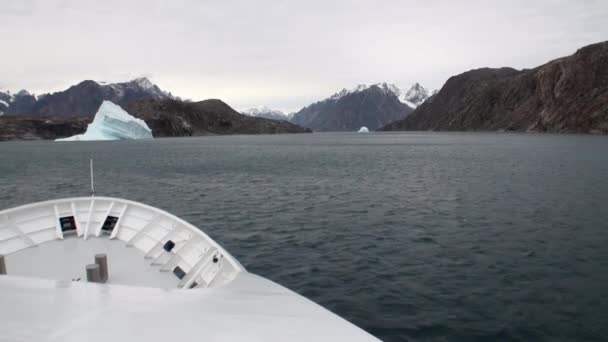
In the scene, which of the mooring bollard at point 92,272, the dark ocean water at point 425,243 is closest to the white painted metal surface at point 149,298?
the mooring bollard at point 92,272

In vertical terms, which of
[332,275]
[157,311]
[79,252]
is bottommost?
[332,275]

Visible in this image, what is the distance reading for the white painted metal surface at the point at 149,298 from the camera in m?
6.57

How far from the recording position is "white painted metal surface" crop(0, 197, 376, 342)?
657 centimetres

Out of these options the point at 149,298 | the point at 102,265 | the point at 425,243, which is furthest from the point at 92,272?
the point at 425,243

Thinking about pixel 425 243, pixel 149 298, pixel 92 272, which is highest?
pixel 149 298

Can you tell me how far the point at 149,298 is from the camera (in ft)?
26.4

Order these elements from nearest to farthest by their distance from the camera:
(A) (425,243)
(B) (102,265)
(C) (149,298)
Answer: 1. (C) (149,298)
2. (B) (102,265)
3. (A) (425,243)

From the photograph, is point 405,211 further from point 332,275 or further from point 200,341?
point 200,341

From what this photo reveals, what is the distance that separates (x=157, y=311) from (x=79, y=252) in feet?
33.3

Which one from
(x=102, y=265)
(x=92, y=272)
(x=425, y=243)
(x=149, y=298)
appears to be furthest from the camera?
(x=425, y=243)

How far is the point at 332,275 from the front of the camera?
18.4 meters

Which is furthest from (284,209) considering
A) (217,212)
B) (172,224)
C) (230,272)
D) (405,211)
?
(230,272)

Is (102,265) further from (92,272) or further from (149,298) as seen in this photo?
(149,298)

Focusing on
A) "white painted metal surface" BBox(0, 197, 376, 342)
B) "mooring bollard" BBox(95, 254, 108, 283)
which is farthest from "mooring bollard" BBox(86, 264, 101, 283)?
"white painted metal surface" BBox(0, 197, 376, 342)
